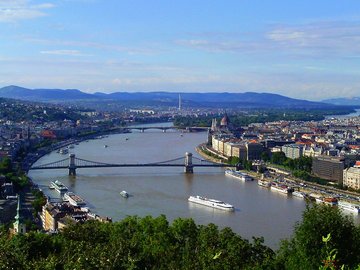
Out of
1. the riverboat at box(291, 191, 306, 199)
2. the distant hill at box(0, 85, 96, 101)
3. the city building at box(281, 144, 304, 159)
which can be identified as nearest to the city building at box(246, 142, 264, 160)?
the city building at box(281, 144, 304, 159)

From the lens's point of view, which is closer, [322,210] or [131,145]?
[322,210]

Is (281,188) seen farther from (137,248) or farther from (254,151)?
(137,248)

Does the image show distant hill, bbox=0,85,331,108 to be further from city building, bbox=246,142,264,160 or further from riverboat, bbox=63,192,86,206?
riverboat, bbox=63,192,86,206

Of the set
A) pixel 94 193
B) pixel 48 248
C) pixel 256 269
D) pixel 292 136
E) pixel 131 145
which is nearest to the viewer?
pixel 256 269

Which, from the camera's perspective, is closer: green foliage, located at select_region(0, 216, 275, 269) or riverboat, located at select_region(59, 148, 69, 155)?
green foliage, located at select_region(0, 216, 275, 269)

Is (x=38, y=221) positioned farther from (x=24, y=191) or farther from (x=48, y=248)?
(x=48, y=248)

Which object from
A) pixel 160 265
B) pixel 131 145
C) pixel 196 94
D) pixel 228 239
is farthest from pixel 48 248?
pixel 196 94
